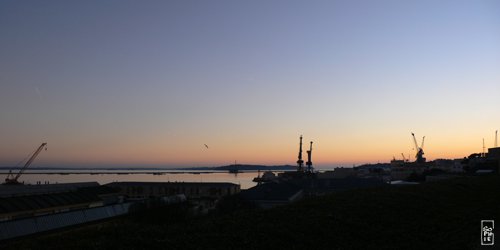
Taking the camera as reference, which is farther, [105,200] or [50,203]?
[105,200]

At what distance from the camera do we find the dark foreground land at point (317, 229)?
21.7ft

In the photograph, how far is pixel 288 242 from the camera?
746 centimetres

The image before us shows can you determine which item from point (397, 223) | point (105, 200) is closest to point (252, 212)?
point (397, 223)

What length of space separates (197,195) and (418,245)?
46496 mm

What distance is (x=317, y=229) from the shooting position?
8445 millimetres

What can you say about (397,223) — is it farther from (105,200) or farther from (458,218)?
(105,200)

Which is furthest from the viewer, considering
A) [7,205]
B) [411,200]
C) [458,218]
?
[7,205]

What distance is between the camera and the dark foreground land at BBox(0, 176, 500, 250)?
260 inches

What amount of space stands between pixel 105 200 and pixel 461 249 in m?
29.3

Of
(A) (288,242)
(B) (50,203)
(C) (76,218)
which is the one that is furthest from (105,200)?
(A) (288,242)

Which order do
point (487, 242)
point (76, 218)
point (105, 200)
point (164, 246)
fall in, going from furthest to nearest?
point (105, 200)
point (76, 218)
point (487, 242)
point (164, 246)

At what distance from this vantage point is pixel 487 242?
8.09 m

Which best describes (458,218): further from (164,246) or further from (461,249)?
(164,246)

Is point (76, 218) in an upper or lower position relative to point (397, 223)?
lower
